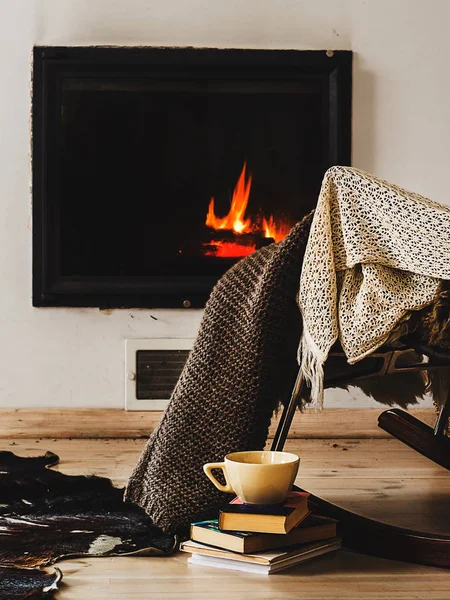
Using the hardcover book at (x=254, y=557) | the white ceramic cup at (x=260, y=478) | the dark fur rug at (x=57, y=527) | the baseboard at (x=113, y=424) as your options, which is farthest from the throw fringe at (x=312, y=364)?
the baseboard at (x=113, y=424)

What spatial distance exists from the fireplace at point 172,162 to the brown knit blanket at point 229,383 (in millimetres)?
1169

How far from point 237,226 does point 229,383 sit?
1306mm

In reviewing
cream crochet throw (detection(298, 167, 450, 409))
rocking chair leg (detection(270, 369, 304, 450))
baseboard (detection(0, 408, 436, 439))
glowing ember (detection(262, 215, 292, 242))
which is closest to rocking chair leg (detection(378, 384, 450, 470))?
rocking chair leg (detection(270, 369, 304, 450))

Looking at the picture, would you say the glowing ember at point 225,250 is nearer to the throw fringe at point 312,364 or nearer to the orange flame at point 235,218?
the orange flame at point 235,218

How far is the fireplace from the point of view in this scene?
8.98 feet

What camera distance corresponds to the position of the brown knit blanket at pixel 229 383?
1.50 meters

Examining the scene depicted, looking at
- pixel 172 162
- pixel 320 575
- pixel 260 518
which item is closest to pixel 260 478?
pixel 260 518

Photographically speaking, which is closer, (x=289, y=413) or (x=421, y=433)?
(x=289, y=413)

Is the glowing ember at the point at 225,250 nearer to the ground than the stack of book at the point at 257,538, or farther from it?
farther from it

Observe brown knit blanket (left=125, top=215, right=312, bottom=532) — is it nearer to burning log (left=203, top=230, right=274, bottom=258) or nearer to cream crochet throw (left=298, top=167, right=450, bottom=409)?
cream crochet throw (left=298, top=167, right=450, bottom=409)

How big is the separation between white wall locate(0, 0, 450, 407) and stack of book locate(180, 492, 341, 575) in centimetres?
142

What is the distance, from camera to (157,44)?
275cm

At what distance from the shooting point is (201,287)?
2752mm

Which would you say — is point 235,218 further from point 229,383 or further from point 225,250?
point 229,383
